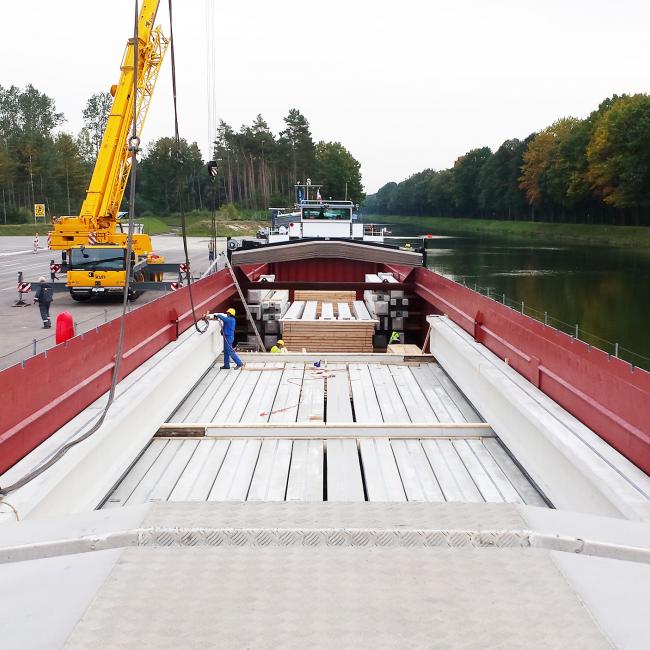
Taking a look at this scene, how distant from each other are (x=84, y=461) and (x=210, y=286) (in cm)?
854

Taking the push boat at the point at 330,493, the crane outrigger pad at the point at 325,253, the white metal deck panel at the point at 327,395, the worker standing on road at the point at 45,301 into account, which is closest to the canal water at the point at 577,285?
the crane outrigger pad at the point at 325,253

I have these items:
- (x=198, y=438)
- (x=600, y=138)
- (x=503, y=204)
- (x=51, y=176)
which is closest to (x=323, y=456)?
(x=198, y=438)

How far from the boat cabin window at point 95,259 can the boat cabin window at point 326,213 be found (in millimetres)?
7173

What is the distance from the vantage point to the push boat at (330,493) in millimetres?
2475

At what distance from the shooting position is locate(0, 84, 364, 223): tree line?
106 meters

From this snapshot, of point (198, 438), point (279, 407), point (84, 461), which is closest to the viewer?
point (84, 461)

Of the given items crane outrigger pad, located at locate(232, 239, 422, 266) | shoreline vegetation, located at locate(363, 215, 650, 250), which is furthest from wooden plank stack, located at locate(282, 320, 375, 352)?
shoreline vegetation, located at locate(363, 215, 650, 250)

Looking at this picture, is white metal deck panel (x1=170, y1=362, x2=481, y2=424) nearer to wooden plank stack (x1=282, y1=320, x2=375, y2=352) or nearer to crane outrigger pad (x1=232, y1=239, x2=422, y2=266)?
wooden plank stack (x1=282, y1=320, x2=375, y2=352)

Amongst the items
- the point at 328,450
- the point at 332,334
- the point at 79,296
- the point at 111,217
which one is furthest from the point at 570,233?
the point at 328,450

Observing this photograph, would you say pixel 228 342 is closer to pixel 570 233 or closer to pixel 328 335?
pixel 328 335

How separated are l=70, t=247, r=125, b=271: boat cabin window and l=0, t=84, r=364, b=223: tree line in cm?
8445

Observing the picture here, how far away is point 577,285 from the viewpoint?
4072 cm

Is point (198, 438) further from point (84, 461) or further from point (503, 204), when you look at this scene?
point (503, 204)

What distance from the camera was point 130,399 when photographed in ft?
20.7
